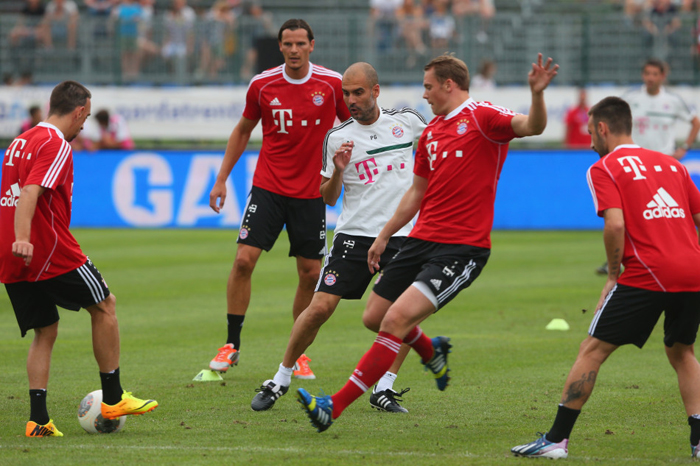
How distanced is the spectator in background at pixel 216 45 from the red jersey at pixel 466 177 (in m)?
16.6

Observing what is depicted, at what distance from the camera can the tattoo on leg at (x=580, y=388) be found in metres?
5.28

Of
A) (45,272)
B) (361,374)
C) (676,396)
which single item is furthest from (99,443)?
(676,396)

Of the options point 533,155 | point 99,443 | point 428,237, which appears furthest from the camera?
point 533,155

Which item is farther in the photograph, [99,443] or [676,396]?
[676,396]

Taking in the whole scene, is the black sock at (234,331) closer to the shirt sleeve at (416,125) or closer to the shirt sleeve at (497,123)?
the shirt sleeve at (416,125)

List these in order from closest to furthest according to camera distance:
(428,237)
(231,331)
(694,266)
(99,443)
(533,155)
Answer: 1. (694,266)
2. (99,443)
3. (428,237)
4. (231,331)
5. (533,155)

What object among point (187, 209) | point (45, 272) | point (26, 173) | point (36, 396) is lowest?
point (187, 209)

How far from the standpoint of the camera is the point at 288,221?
26.6ft

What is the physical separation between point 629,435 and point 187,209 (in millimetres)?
14226

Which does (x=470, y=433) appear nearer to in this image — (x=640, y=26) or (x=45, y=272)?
(x=45, y=272)

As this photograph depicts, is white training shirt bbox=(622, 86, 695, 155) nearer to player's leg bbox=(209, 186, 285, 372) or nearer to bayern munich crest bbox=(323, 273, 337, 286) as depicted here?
player's leg bbox=(209, 186, 285, 372)

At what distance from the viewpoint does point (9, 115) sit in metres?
22.0

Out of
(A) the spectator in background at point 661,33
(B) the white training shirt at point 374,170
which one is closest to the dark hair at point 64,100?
(B) the white training shirt at point 374,170

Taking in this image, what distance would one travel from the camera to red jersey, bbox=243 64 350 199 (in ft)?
26.3
